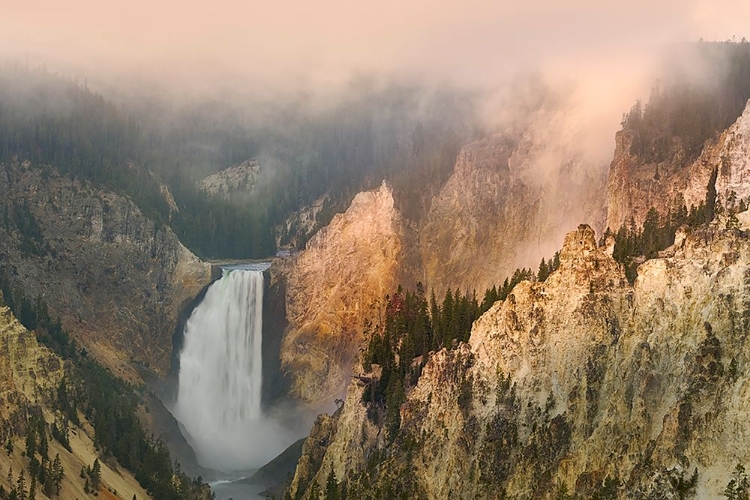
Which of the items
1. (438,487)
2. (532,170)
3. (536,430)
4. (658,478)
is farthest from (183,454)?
(658,478)

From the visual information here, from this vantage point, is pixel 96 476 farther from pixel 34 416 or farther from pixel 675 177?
pixel 675 177

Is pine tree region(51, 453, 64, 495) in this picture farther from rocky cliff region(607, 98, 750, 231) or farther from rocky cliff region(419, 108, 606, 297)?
rocky cliff region(607, 98, 750, 231)

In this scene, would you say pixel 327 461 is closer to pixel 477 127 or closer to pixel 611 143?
pixel 611 143

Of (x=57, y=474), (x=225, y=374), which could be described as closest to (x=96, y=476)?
(x=57, y=474)

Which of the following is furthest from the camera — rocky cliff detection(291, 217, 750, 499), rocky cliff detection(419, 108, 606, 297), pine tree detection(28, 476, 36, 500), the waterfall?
the waterfall

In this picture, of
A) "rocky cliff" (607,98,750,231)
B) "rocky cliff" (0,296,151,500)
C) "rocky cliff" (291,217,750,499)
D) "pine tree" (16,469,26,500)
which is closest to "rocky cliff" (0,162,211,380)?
"rocky cliff" (0,296,151,500)

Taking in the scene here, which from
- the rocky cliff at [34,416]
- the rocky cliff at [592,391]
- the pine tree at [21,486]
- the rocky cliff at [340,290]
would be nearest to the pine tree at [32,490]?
the pine tree at [21,486]
